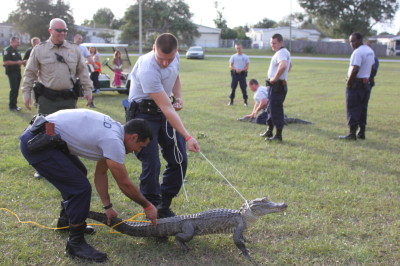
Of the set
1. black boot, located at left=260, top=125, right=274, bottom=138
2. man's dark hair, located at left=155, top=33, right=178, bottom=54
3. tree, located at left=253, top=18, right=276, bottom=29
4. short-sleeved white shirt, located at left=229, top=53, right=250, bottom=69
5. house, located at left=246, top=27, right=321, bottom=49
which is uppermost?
tree, located at left=253, top=18, right=276, bottom=29

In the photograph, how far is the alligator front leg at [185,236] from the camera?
3509mm

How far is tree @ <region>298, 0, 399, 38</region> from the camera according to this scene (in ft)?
183

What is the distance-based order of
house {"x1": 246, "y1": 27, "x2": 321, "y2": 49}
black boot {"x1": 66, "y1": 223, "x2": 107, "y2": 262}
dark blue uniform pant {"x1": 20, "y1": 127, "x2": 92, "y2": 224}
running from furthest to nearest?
1. house {"x1": 246, "y1": 27, "x2": 321, "y2": 49}
2. black boot {"x1": 66, "y1": 223, "x2": 107, "y2": 262}
3. dark blue uniform pant {"x1": 20, "y1": 127, "x2": 92, "y2": 224}

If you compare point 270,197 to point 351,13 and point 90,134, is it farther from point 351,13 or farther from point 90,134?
point 351,13

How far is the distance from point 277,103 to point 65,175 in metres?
5.18

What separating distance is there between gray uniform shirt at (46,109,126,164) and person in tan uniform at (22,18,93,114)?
88.9 inches

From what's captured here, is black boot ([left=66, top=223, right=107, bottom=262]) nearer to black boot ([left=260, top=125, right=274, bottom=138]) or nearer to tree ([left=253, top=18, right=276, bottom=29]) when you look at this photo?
black boot ([left=260, top=125, right=274, bottom=138])

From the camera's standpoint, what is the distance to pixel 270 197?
15.8ft

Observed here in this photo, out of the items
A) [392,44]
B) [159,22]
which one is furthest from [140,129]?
[392,44]

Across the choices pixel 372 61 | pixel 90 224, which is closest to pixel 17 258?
pixel 90 224

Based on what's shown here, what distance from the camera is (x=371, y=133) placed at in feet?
28.1

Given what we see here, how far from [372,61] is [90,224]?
6.46 m

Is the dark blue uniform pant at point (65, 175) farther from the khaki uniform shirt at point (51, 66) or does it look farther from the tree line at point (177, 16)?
the tree line at point (177, 16)

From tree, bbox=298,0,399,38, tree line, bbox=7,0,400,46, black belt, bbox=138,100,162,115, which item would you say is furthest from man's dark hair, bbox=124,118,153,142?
tree, bbox=298,0,399,38
